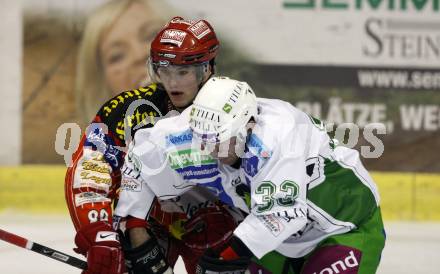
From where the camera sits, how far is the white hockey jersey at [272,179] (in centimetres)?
282

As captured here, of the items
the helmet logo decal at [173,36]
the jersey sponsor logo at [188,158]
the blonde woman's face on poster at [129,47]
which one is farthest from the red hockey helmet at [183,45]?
the blonde woman's face on poster at [129,47]

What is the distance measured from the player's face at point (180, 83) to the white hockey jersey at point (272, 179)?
253 mm

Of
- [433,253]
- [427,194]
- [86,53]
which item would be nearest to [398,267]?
[433,253]

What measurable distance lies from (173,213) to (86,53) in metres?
2.67

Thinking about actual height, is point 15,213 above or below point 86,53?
below

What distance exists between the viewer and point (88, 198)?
324 centimetres

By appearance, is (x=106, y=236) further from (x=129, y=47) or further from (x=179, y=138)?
(x=129, y=47)

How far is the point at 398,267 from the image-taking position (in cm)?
470

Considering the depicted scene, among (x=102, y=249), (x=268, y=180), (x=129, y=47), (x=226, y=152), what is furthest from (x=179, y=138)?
(x=129, y=47)

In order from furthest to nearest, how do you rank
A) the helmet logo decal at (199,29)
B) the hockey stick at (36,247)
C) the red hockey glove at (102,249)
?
the helmet logo decal at (199,29) < the hockey stick at (36,247) < the red hockey glove at (102,249)

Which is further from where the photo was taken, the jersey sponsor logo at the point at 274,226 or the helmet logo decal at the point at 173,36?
the helmet logo decal at the point at 173,36

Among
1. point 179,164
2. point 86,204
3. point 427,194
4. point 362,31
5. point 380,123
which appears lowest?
point 427,194

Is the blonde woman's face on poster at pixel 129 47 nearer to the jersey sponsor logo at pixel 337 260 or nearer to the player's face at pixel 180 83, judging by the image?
the player's face at pixel 180 83

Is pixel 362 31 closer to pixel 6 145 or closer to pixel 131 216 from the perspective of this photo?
pixel 6 145
